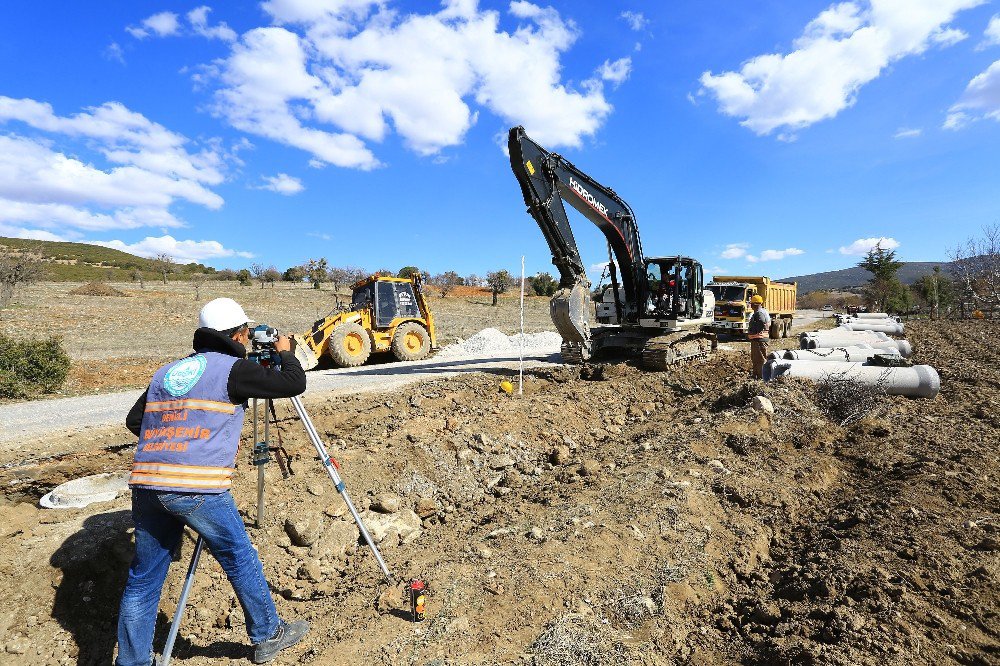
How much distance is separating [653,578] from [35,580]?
438cm

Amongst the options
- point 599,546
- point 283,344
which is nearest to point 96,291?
point 283,344

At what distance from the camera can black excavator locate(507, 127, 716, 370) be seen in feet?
32.5

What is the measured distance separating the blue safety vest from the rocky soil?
53.5 inches

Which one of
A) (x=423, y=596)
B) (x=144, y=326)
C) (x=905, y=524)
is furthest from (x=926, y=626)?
(x=144, y=326)

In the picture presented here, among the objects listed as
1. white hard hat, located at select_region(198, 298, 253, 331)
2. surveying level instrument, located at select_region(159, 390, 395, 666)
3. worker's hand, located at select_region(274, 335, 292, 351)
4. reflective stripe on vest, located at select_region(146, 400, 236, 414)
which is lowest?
surveying level instrument, located at select_region(159, 390, 395, 666)

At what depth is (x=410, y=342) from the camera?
14.7m

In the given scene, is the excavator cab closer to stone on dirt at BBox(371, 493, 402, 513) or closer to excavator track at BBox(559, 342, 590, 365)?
excavator track at BBox(559, 342, 590, 365)

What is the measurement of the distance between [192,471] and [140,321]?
28.3 m

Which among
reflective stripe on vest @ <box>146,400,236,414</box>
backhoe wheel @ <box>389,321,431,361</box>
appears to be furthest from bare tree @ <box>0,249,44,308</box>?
reflective stripe on vest @ <box>146,400,236,414</box>

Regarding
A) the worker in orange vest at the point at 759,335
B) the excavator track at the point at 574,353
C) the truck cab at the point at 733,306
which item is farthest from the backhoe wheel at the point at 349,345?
the truck cab at the point at 733,306

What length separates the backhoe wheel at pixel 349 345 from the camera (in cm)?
1321

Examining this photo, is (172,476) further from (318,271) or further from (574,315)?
(318,271)

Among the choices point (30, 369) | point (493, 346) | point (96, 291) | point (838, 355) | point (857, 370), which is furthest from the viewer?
point (96, 291)

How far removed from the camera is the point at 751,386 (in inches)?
281
